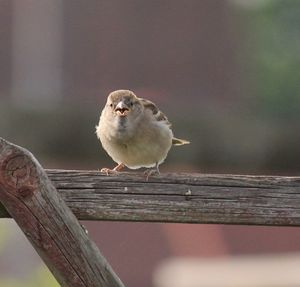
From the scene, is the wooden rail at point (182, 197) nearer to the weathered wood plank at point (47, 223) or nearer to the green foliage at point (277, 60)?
the weathered wood plank at point (47, 223)

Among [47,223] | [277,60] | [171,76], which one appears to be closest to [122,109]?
[47,223]

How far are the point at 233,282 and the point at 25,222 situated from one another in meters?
9.56

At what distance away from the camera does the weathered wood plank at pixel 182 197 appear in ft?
11.1

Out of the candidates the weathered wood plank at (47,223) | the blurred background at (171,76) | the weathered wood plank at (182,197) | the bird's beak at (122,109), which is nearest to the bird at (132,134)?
the bird's beak at (122,109)

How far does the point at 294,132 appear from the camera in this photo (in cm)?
1171

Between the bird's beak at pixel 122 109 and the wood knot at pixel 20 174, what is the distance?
2.16m

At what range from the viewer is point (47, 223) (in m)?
3.21

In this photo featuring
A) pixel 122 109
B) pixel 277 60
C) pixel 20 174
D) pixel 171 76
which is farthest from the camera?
pixel 171 76

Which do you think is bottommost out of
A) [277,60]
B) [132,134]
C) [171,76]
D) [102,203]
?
[102,203]

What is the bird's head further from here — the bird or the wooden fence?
the wooden fence

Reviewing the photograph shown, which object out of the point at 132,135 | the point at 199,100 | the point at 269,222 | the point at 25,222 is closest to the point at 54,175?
the point at 25,222

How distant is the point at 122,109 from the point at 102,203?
1978 mm

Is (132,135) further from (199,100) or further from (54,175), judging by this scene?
(199,100)

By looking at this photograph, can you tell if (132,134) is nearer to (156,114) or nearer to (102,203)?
(156,114)
